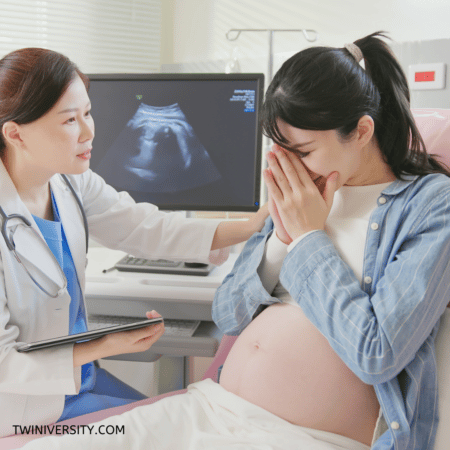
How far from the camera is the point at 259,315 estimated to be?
1.08 m

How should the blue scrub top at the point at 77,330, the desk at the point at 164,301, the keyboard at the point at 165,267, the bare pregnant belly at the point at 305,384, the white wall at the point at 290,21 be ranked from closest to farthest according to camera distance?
the bare pregnant belly at the point at 305,384 < the blue scrub top at the point at 77,330 < the desk at the point at 164,301 < the keyboard at the point at 165,267 < the white wall at the point at 290,21

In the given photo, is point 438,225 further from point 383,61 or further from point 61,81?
point 61,81

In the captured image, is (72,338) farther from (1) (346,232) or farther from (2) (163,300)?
(1) (346,232)

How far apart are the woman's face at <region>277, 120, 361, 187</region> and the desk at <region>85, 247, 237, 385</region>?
572mm

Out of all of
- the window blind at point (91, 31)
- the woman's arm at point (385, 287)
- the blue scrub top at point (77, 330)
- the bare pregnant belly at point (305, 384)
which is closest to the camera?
the woman's arm at point (385, 287)

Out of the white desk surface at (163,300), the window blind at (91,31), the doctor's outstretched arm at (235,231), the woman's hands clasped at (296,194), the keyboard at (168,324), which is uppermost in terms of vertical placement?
the window blind at (91,31)

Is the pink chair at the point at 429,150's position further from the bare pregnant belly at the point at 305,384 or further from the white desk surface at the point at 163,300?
the bare pregnant belly at the point at 305,384

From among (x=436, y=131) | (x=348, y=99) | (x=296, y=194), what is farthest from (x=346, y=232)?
(x=436, y=131)

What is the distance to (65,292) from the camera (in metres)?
1.12

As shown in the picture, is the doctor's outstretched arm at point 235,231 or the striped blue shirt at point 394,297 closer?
the striped blue shirt at point 394,297

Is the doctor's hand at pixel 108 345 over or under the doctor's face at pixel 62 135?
under

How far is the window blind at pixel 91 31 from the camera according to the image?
2.12m

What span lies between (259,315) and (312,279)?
23 centimetres

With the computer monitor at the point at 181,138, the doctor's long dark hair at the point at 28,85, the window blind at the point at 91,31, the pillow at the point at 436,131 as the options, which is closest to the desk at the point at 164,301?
the computer monitor at the point at 181,138
